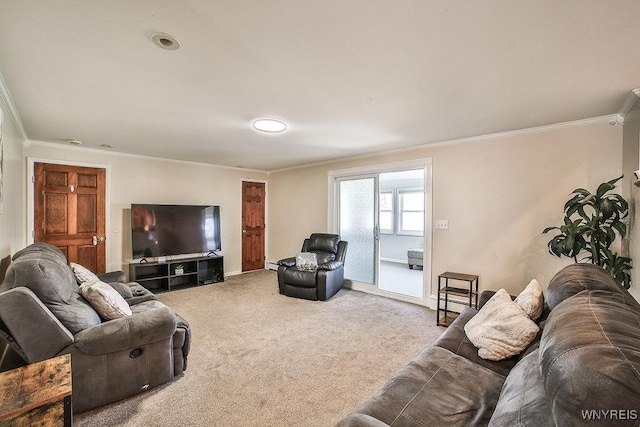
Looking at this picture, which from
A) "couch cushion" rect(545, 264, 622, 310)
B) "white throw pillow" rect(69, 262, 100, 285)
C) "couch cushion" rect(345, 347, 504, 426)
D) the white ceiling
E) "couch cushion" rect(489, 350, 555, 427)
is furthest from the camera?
"white throw pillow" rect(69, 262, 100, 285)

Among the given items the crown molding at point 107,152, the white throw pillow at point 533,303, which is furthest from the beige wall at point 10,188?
the white throw pillow at point 533,303

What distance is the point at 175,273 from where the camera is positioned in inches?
194

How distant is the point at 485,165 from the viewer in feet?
11.6

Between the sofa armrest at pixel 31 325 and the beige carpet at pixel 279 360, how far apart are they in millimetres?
528

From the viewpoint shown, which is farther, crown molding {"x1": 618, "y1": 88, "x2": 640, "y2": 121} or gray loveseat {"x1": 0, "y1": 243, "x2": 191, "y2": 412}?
crown molding {"x1": 618, "y1": 88, "x2": 640, "y2": 121}

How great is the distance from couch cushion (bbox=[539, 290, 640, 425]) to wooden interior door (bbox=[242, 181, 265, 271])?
5833 millimetres

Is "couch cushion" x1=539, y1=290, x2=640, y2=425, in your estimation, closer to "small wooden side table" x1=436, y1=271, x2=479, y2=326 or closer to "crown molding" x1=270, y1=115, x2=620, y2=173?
"small wooden side table" x1=436, y1=271, x2=479, y2=326

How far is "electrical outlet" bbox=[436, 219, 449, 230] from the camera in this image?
3882 millimetres

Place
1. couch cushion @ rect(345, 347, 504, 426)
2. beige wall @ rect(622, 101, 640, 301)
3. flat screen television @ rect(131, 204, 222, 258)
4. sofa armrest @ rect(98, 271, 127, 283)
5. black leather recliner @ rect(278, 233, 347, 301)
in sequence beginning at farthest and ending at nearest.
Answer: flat screen television @ rect(131, 204, 222, 258)
black leather recliner @ rect(278, 233, 347, 301)
sofa armrest @ rect(98, 271, 127, 283)
beige wall @ rect(622, 101, 640, 301)
couch cushion @ rect(345, 347, 504, 426)

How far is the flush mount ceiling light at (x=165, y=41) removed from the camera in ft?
5.08

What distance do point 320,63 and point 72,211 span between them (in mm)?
4567

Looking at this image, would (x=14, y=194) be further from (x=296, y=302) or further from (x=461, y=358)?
(x=461, y=358)

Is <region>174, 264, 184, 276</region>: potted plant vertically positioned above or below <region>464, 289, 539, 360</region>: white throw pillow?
below

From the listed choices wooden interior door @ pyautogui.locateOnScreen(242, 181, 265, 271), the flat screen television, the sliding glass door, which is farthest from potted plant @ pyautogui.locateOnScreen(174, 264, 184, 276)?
the sliding glass door
